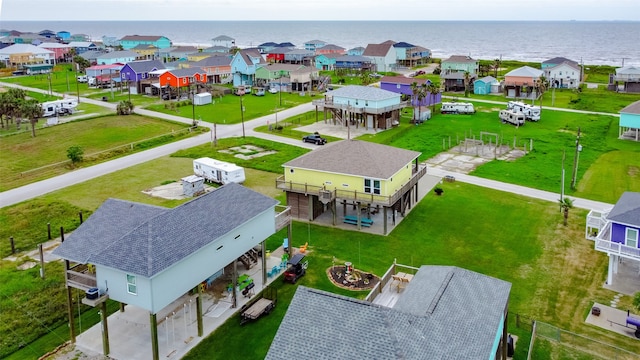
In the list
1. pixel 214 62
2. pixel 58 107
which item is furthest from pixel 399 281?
pixel 214 62

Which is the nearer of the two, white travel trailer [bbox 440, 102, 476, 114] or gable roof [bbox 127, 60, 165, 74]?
white travel trailer [bbox 440, 102, 476, 114]

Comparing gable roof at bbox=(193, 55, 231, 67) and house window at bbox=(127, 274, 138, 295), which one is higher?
gable roof at bbox=(193, 55, 231, 67)

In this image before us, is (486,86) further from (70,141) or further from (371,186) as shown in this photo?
(70,141)

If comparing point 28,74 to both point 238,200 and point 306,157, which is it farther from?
point 238,200

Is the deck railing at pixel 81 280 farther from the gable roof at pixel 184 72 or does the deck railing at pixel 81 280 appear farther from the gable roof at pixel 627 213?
the gable roof at pixel 184 72

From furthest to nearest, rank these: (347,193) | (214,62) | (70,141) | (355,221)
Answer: (214,62) < (70,141) < (355,221) < (347,193)

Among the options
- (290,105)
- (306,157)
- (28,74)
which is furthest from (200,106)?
(28,74)

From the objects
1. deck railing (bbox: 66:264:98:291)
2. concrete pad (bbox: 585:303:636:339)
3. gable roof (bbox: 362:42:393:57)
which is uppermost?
gable roof (bbox: 362:42:393:57)

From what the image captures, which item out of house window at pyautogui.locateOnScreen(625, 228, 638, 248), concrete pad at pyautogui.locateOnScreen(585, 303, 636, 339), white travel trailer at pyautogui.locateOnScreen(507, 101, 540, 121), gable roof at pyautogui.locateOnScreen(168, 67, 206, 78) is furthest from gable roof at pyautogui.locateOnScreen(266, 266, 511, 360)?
gable roof at pyautogui.locateOnScreen(168, 67, 206, 78)

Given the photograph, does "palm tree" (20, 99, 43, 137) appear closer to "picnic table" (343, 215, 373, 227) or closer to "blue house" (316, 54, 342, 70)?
"picnic table" (343, 215, 373, 227)
